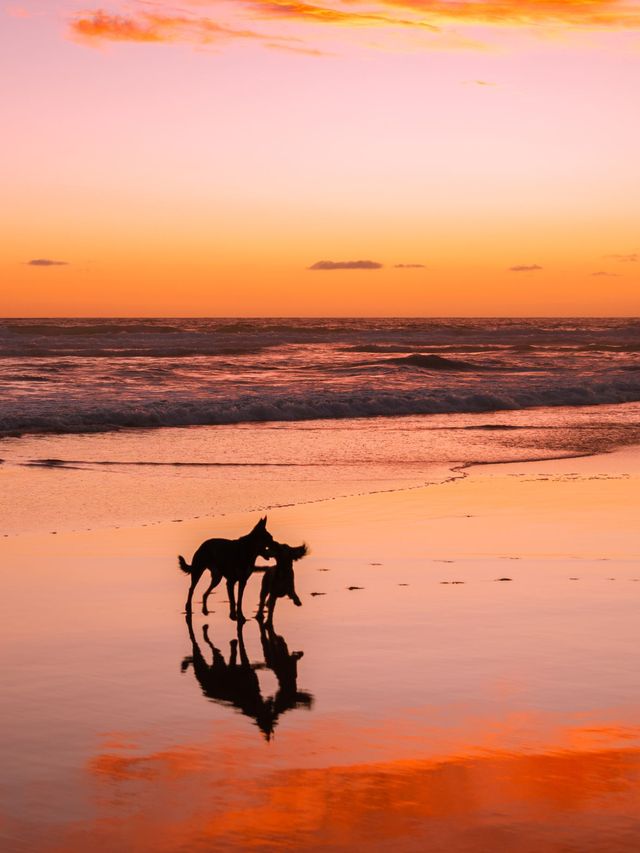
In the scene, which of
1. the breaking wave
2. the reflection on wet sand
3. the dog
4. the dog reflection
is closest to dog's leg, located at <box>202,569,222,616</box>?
the dog

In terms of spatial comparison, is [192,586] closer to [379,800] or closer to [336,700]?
[336,700]

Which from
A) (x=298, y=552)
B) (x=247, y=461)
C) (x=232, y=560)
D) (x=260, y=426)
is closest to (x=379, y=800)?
(x=298, y=552)

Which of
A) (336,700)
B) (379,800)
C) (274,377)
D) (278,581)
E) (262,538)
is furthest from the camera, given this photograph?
(274,377)

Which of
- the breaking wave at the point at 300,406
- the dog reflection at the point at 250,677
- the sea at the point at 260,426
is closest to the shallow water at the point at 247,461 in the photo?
the sea at the point at 260,426

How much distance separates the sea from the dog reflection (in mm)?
4820

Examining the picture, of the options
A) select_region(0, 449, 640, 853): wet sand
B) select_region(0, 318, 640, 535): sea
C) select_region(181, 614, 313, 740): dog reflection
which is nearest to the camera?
select_region(0, 449, 640, 853): wet sand

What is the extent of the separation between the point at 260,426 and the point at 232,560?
54.7ft

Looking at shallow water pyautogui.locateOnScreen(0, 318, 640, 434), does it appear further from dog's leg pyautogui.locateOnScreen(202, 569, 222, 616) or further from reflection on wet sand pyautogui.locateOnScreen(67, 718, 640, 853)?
reflection on wet sand pyautogui.locateOnScreen(67, 718, 640, 853)

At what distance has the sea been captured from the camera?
14.8 m

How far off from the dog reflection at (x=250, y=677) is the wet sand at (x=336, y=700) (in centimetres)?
2

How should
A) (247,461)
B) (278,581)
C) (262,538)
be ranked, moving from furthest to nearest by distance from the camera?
1. (247,461)
2. (262,538)
3. (278,581)

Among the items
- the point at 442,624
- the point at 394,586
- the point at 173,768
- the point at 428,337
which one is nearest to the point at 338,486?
the point at 394,586

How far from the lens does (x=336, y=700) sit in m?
6.51

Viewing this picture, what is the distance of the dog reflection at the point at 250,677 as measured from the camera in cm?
644
